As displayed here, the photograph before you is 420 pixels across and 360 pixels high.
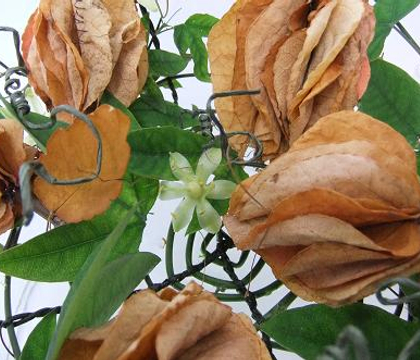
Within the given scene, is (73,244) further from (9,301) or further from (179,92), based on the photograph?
(179,92)

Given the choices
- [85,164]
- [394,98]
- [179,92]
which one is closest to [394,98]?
[394,98]

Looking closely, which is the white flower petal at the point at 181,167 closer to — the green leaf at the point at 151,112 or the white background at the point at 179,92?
the green leaf at the point at 151,112

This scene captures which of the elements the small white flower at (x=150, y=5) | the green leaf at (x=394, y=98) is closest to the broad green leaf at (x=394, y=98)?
the green leaf at (x=394, y=98)

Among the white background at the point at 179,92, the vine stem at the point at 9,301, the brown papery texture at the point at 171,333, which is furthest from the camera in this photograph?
the white background at the point at 179,92

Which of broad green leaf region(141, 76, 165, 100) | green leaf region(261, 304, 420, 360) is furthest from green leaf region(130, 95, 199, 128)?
green leaf region(261, 304, 420, 360)

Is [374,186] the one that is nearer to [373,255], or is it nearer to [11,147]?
[373,255]

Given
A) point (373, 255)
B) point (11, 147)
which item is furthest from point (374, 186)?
point (11, 147)
